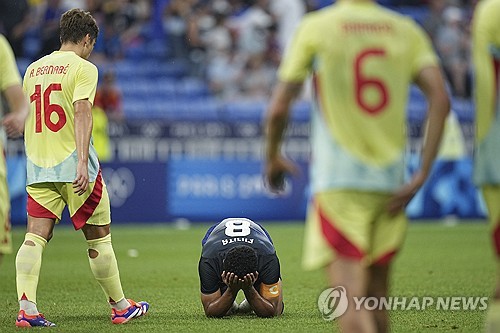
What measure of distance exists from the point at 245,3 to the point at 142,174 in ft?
18.5

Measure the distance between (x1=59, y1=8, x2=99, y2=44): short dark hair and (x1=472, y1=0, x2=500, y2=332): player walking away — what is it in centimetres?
347

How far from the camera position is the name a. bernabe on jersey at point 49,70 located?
782 centimetres

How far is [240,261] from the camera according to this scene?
7.65 m

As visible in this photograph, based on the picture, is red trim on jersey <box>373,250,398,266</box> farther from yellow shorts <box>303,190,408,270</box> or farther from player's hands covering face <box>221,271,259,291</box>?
player's hands covering face <box>221,271,259,291</box>

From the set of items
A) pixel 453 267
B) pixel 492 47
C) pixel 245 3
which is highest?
pixel 492 47

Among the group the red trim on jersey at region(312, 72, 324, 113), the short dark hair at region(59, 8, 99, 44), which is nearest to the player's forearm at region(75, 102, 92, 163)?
the short dark hair at region(59, 8, 99, 44)

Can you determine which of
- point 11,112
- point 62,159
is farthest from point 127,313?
point 11,112

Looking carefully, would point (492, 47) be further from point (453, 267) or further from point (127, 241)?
point (127, 241)

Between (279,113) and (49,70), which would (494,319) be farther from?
(49,70)

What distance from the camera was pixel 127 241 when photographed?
53.2 ft

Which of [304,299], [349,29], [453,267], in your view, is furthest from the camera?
[453,267]

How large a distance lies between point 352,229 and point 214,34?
1796 cm

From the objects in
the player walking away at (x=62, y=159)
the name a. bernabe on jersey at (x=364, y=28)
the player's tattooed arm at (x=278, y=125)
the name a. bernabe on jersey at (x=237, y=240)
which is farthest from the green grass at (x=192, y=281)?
the name a. bernabe on jersey at (x=364, y=28)

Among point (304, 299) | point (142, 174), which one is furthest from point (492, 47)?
point (142, 174)
